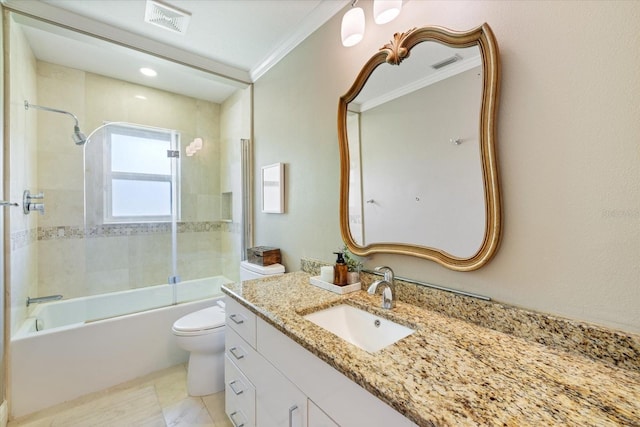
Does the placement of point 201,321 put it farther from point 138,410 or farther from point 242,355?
point 242,355

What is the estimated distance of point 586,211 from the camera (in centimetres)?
84

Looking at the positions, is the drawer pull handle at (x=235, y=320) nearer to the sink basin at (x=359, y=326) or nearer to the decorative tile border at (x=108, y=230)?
the sink basin at (x=359, y=326)

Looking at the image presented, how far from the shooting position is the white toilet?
1.86 metres

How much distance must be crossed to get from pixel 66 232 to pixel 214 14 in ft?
7.46

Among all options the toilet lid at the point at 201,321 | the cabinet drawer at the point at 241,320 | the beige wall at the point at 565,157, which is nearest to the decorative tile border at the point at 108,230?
the toilet lid at the point at 201,321

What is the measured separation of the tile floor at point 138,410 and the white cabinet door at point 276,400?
668 millimetres

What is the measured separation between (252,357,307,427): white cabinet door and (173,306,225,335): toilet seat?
0.79 m

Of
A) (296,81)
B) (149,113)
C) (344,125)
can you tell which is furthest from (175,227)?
(344,125)

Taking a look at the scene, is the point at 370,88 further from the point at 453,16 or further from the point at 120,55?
the point at 120,55

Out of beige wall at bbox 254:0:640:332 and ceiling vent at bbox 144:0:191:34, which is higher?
ceiling vent at bbox 144:0:191:34

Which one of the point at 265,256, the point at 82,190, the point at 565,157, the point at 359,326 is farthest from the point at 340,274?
the point at 82,190

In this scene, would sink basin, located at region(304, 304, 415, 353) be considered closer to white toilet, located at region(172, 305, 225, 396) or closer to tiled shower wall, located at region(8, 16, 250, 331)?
white toilet, located at region(172, 305, 225, 396)

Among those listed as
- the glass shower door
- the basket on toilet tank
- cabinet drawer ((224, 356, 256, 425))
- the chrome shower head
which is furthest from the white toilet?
the chrome shower head

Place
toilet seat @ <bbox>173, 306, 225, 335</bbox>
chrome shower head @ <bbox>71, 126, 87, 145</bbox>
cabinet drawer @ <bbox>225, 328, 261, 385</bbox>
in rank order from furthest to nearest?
chrome shower head @ <bbox>71, 126, 87, 145</bbox> < toilet seat @ <bbox>173, 306, 225, 335</bbox> < cabinet drawer @ <bbox>225, 328, 261, 385</bbox>
